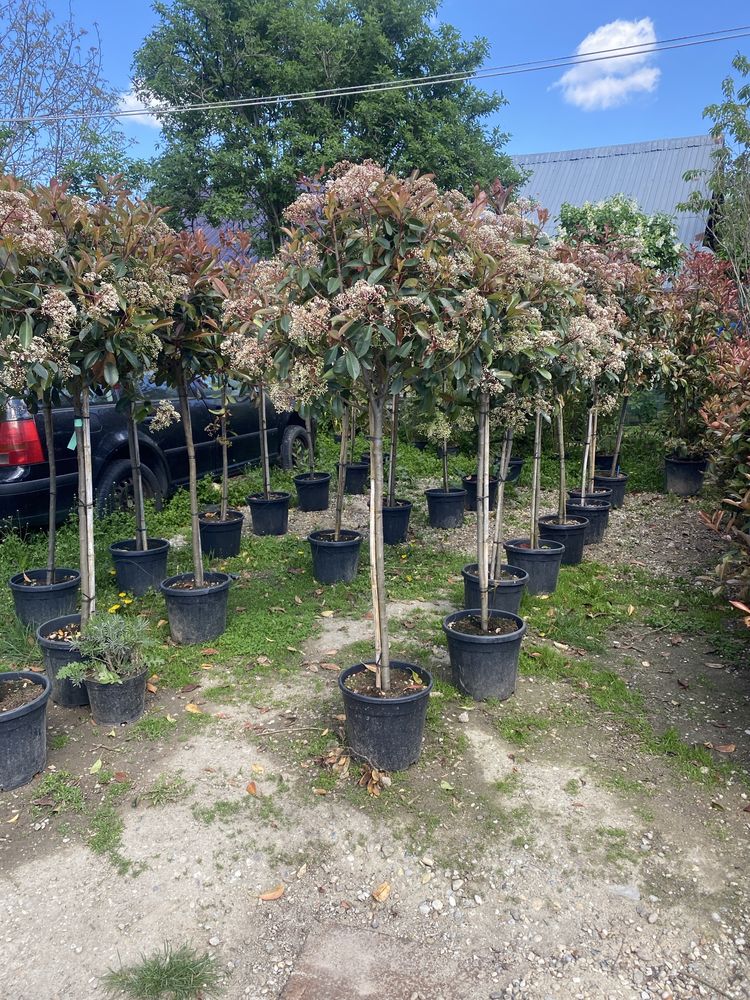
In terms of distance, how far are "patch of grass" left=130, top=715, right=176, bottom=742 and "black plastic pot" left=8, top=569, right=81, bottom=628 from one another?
1259 millimetres

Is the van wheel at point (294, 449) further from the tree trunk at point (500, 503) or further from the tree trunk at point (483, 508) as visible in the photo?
the tree trunk at point (483, 508)

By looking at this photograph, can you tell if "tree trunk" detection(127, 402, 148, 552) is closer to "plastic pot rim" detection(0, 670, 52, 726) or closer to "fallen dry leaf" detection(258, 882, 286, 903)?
"plastic pot rim" detection(0, 670, 52, 726)

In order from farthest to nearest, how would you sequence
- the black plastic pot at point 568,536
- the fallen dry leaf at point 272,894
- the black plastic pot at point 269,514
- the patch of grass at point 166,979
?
1. the black plastic pot at point 269,514
2. the black plastic pot at point 568,536
3. the fallen dry leaf at point 272,894
4. the patch of grass at point 166,979

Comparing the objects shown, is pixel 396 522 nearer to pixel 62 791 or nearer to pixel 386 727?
pixel 386 727

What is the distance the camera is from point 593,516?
6.75m

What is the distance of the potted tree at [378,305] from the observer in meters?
2.83

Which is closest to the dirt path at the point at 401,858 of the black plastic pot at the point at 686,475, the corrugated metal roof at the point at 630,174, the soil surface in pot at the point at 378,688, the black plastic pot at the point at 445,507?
the soil surface in pot at the point at 378,688

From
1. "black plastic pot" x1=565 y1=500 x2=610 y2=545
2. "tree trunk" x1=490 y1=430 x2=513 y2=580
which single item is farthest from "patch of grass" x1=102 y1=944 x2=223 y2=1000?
"black plastic pot" x1=565 y1=500 x2=610 y2=545

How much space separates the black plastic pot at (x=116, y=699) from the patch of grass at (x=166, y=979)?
1.49 m

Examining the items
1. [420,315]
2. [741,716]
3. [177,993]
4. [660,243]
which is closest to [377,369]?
[420,315]

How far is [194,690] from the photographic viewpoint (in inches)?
158

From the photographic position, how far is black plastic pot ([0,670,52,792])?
3072mm

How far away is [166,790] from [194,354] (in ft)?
8.84

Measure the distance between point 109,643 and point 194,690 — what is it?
2.03 feet
